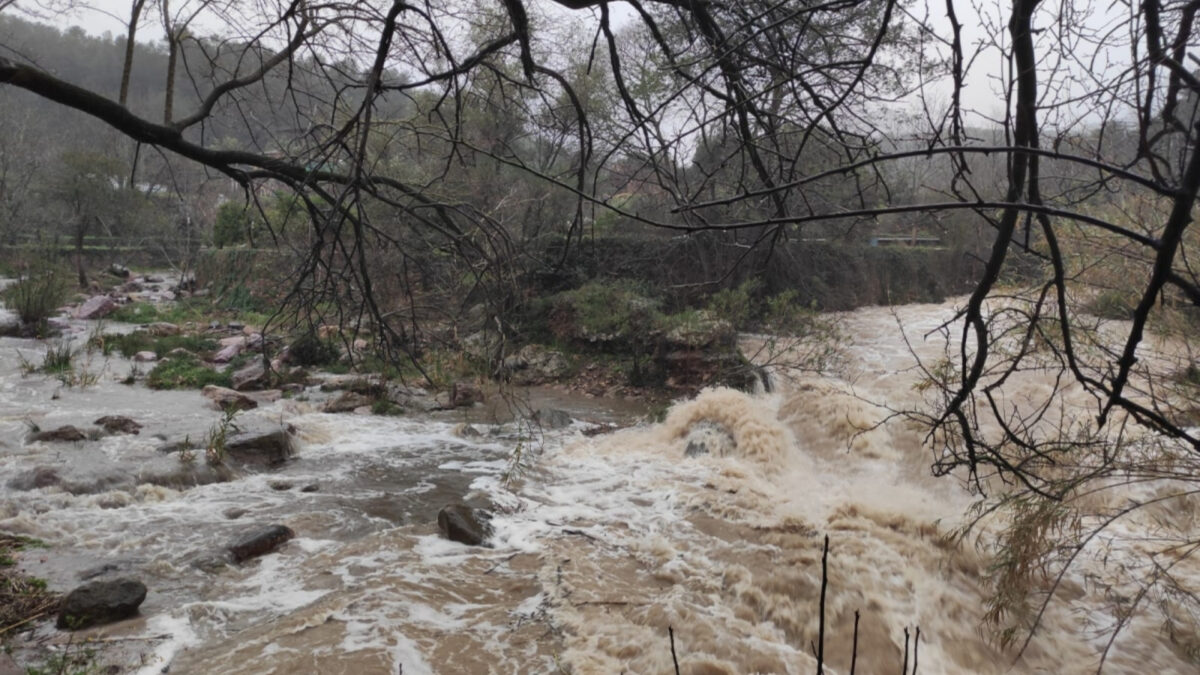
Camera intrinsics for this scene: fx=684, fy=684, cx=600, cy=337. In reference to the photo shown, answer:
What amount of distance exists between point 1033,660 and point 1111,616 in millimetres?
780

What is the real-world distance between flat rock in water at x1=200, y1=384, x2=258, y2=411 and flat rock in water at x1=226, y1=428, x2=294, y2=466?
1.61m

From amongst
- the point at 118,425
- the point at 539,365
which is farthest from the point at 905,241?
the point at 118,425

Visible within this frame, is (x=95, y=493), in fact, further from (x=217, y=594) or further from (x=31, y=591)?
(x=217, y=594)

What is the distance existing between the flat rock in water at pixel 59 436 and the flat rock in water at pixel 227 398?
1.82 metres

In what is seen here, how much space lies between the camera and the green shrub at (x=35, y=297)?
1406 centimetres

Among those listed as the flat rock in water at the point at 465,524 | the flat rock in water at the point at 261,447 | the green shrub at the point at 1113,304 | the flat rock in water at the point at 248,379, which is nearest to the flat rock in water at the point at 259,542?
the flat rock in water at the point at 465,524

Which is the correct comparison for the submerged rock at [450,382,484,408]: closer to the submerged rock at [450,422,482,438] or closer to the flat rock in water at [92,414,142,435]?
the submerged rock at [450,422,482,438]

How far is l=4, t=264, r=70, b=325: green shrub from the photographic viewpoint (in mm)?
14062

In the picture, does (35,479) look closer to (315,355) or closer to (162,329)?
(315,355)

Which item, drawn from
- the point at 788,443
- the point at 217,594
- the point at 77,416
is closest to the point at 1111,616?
the point at 788,443

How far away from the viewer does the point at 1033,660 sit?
4.24 m

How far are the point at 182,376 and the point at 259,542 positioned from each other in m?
7.18

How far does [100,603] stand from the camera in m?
4.16

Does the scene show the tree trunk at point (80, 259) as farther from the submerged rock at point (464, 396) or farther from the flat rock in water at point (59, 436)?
the submerged rock at point (464, 396)
